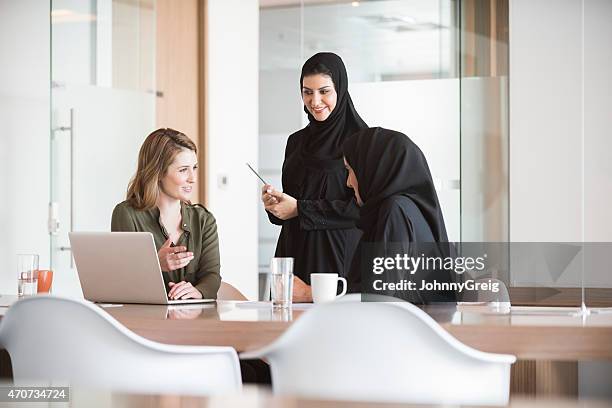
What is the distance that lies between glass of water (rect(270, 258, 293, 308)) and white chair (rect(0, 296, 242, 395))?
56 centimetres

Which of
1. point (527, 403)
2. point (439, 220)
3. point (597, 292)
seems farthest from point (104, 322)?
point (597, 292)

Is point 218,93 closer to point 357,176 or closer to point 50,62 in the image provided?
point 50,62

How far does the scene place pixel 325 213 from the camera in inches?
143

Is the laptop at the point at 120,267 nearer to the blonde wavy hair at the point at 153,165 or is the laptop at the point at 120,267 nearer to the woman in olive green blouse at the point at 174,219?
the woman in olive green blouse at the point at 174,219

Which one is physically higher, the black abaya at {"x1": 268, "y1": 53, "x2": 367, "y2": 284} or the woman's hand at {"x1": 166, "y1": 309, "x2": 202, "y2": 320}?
the black abaya at {"x1": 268, "y1": 53, "x2": 367, "y2": 284}

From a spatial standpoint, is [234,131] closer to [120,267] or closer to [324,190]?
[324,190]

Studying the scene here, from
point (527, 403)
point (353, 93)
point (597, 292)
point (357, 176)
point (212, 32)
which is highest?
point (212, 32)

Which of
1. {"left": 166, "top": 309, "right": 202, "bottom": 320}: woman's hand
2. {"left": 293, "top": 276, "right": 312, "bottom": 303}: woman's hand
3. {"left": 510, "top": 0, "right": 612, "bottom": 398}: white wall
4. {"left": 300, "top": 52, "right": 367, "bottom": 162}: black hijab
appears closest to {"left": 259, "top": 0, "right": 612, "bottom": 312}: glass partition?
{"left": 510, "top": 0, "right": 612, "bottom": 398}: white wall

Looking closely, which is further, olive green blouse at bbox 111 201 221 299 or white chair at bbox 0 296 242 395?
olive green blouse at bbox 111 201 221 299

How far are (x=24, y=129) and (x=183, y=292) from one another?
255cm

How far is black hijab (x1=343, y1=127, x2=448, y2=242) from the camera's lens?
268cm

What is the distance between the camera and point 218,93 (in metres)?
5.81

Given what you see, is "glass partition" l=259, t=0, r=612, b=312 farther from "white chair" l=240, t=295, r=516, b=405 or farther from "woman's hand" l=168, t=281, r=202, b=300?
"white chair" l=240, t=295, r=516, b=405

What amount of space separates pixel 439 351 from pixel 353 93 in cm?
336
